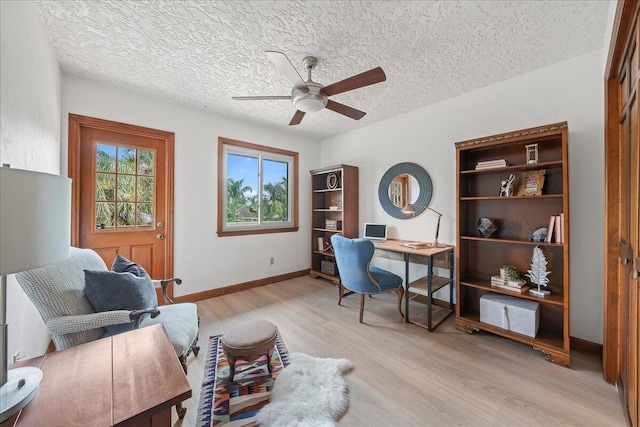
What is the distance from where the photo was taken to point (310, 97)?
198cm

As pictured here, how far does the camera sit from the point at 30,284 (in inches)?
48.6

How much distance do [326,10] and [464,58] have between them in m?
1.30

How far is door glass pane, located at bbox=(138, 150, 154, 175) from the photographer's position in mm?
2906

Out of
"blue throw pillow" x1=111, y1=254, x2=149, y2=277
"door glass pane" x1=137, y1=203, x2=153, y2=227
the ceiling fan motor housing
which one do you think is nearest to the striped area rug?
"blue throw pillow" x1=111, y1=254, x2=149, y2=277

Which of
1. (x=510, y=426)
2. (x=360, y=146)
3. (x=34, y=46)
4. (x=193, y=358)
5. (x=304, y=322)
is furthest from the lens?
(x=360, y=146)

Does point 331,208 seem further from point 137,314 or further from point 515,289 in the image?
point 137,314

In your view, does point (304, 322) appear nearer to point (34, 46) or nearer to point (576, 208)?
point (576, 208)

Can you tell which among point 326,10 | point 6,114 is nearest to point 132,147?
point 6,114

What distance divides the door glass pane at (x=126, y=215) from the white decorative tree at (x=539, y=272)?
13.3 ft

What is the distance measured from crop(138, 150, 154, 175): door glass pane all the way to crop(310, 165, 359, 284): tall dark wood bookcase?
2.27 metres

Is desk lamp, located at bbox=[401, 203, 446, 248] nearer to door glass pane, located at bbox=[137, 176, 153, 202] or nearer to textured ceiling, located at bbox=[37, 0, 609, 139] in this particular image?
textured ceiling, located at bbox=[37, 0, 609, 139]

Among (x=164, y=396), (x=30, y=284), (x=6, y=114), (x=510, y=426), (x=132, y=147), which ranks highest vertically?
(x=132, y=147)

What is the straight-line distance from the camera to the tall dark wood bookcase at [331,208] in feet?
12.5

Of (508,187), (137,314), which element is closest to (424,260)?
(508,187)
